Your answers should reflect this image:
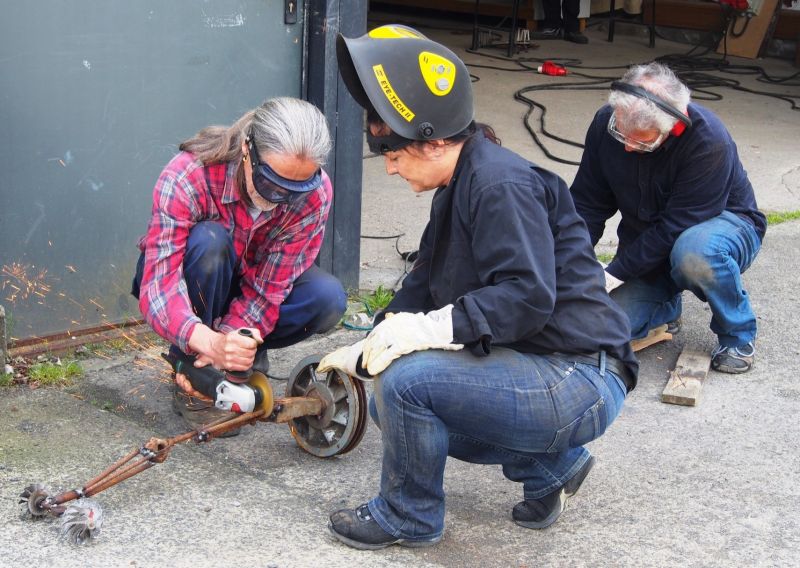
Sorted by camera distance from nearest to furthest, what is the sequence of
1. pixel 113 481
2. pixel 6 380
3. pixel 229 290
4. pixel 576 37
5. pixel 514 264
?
pixel 514 264, pixel 113 481, pixel 229 290, pixel 6 380, pixel 576 37

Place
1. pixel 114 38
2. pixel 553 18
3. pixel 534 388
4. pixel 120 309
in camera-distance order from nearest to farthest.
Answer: pixel 534 388, pixel 114 38, pixel 120 309, pixel 553 18

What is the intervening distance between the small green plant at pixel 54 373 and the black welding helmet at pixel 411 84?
1.85 meters

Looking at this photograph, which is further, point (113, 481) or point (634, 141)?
point (634, 141)

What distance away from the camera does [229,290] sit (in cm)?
359

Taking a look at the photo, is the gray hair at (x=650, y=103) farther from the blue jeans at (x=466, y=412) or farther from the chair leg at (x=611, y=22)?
the chair leg at (x=611, y=22)

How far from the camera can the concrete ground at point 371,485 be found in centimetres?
293

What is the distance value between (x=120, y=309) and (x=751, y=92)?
7.90 meters

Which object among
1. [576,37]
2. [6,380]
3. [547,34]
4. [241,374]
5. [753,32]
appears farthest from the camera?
[547,34]

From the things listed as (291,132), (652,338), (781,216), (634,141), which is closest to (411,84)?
(291,132)

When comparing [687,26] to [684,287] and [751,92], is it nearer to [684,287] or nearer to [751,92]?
[751,92]

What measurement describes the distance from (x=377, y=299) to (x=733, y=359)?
159cm

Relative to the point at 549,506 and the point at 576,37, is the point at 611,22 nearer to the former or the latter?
the point at 576,37

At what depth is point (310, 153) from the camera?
306 centimetres

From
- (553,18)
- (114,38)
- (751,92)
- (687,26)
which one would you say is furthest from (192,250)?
(687,26)
